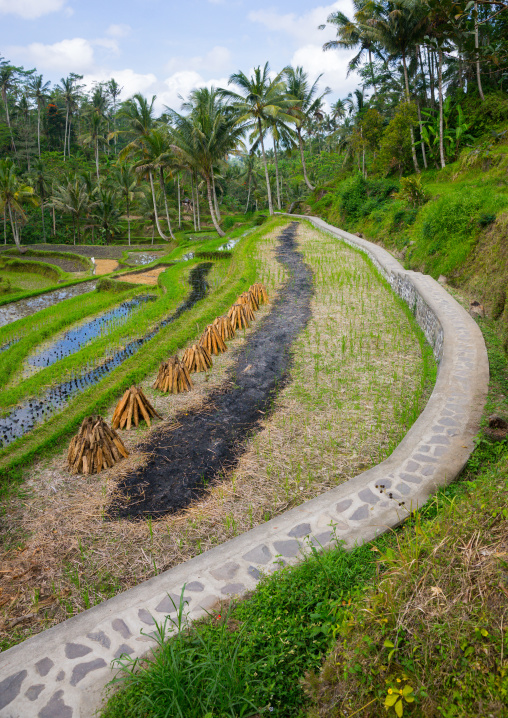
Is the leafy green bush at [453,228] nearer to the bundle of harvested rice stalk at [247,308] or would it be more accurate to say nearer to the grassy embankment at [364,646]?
the bundle of harvested rice stalk at [247,308]

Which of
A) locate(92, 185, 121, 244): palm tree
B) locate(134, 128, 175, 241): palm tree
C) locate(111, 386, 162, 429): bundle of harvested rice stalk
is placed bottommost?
locate(111, 386, 162, 429): bundle of harvested rice stalk

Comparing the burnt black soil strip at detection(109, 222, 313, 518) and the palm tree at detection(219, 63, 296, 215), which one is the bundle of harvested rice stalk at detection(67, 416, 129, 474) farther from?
the palm tree at detection(219, 63, 296, 215)

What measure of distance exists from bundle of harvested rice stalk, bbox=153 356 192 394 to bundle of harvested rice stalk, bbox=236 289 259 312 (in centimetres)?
344

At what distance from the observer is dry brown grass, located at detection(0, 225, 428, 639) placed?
3107 millimetres

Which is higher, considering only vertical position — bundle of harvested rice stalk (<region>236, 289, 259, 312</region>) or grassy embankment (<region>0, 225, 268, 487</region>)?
bundle of harvested rice stalk (<region>236, 289, 259, 312</region>)

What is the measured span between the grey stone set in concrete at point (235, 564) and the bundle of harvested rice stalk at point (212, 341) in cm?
384

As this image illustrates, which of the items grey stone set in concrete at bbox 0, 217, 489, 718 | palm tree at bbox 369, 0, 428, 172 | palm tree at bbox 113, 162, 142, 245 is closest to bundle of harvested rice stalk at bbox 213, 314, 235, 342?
grey stone set in concrete at bbox 0, 217, 489, 718

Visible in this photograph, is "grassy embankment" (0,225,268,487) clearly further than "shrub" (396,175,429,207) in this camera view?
No

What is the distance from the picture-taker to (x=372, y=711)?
1805mm

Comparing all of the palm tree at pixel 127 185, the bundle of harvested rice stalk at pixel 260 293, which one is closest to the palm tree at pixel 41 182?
the palm tree at pixel 127 185

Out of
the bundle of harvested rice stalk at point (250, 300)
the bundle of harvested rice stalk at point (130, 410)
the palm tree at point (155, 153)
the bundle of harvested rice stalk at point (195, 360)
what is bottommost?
the bundle of harvested rice stalk at point (130, 410)

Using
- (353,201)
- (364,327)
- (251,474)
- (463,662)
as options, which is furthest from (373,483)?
(353,201)

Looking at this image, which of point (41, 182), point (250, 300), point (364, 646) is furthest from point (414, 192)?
point (41, 182)

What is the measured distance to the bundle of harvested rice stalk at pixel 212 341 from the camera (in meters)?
7.43
